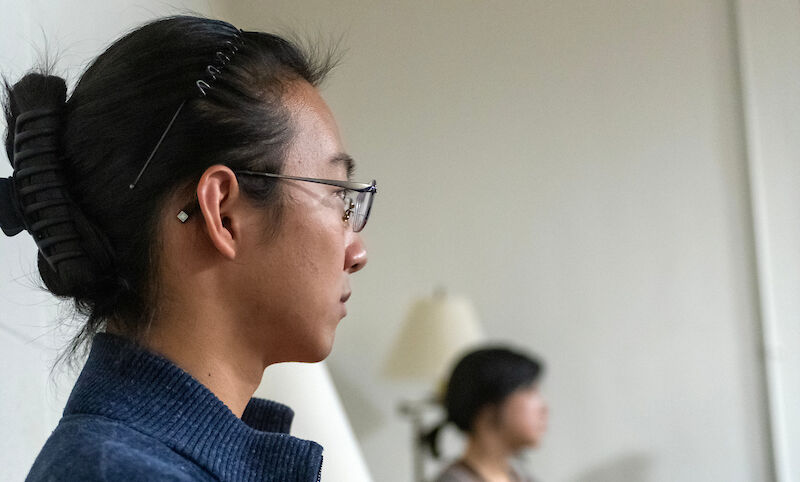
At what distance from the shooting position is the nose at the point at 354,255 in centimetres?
96

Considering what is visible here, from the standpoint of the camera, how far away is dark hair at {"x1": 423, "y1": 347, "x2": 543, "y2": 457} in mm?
2955

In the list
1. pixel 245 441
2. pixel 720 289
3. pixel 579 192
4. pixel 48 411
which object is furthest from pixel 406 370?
pixel 245 441

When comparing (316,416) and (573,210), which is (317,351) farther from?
(573,210)

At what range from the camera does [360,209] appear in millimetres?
984

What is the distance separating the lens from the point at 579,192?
379 centimetres

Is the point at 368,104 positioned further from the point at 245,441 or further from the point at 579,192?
the point at 245,441

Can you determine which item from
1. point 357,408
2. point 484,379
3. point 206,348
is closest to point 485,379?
point 484,379

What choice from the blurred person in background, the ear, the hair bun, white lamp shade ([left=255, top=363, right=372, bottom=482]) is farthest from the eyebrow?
the blurred person in background

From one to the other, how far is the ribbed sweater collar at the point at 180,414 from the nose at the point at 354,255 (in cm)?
20

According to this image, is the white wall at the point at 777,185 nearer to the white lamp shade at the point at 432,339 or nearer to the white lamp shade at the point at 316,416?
the white lamp shade at the point at 432,339

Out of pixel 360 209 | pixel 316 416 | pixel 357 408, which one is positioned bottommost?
pixel 357 408

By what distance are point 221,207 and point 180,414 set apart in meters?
0.20

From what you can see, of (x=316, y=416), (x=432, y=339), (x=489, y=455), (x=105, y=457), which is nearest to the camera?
(x=105, y=457)

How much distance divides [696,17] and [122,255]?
341 cm
